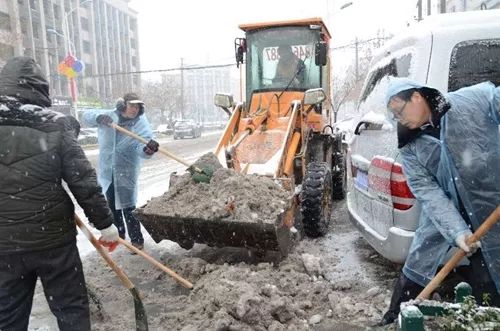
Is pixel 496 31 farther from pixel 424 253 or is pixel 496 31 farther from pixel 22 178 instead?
pixel 22 178

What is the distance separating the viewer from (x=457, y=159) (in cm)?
247

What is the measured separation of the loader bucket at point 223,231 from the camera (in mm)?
4168

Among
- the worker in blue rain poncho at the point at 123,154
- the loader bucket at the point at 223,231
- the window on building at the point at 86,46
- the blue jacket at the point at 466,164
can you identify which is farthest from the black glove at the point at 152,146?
the window on building at the point at 86,46

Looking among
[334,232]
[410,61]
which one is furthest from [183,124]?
[410,61]

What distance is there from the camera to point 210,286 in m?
3.83

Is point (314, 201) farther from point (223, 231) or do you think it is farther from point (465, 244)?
point (465, 244)

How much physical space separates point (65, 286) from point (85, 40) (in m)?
63.4

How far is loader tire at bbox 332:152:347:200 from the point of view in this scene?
8016 mm

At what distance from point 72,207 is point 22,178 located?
36 centimetres

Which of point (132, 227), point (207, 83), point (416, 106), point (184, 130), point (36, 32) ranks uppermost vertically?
point (36, 32)

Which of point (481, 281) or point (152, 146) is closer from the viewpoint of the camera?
point (481, 281)

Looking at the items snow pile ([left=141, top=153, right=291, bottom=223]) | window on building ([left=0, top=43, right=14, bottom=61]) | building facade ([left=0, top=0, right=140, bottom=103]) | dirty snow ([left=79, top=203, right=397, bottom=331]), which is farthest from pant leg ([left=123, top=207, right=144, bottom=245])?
window on building ([left=0, top=43, right=14, bottom=61])

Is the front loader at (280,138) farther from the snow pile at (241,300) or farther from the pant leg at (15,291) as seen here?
the pant leg at (15,291)

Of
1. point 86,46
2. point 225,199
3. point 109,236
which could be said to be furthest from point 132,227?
point 86,46
